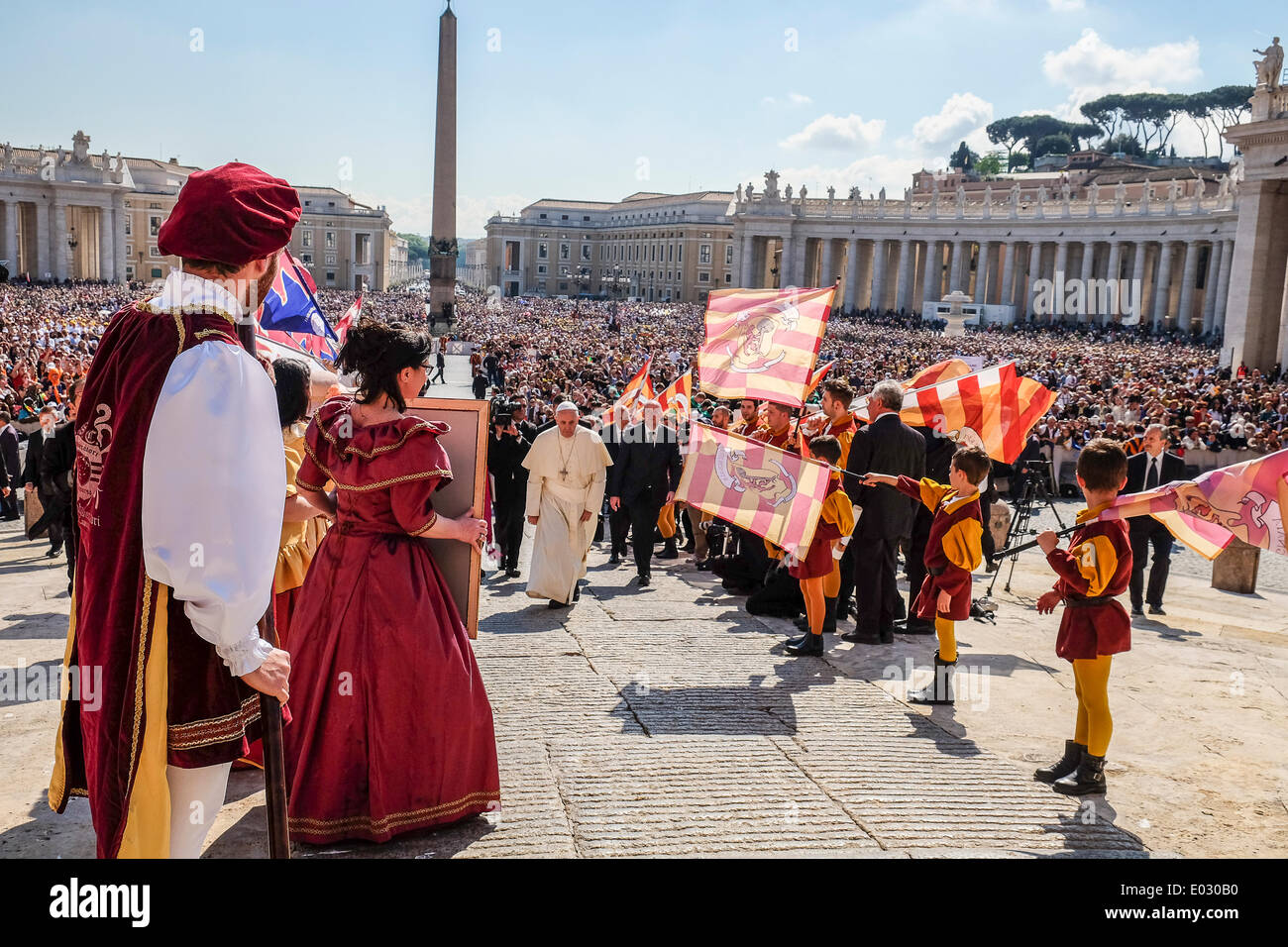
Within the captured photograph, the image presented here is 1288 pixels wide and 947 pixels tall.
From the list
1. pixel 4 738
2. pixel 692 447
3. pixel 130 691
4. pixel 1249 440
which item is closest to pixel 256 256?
pixel 130 691

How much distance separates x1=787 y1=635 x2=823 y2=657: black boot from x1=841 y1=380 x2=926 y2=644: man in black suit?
1.83ft

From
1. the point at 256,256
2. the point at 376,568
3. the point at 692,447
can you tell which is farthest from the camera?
the point at 692,447

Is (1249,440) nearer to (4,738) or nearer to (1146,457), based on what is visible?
(1146,457)

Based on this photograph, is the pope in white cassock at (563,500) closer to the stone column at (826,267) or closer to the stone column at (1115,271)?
the stone column at (1115,271)

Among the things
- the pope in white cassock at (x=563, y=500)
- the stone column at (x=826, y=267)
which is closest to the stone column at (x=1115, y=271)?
the stone column at (x=826, y=267)

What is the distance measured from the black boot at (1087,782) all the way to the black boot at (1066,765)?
0.26ft

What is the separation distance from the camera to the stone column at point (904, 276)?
234ft

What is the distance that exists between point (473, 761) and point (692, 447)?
10.1 feet

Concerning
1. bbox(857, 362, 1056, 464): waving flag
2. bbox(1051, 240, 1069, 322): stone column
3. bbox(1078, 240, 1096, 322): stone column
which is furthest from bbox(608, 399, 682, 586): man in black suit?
bbox(1051, 240, 1069, 322): stone column

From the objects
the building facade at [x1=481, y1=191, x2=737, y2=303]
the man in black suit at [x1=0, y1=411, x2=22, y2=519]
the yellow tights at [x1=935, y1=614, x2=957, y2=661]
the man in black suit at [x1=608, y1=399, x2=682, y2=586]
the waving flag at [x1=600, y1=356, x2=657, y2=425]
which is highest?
the building facade at [x1=481, y1=191, x2=737, y2=303]

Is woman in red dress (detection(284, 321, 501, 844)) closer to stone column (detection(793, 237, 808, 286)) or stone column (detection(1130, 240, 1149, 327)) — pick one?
stone column (detection(1130, 240, 1149, 327))

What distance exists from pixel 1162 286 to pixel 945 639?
192 ft

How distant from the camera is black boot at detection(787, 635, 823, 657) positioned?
20.4ft

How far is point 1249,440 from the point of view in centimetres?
1728
